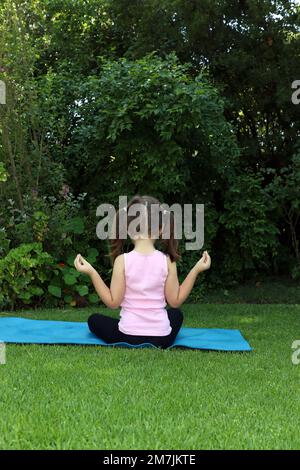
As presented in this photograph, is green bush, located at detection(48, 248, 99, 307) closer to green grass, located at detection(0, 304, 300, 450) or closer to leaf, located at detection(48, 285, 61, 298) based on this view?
leaf, located at detection(48, 285, 61, 298)

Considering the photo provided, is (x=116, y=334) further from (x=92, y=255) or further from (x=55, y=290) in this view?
(x=92, y=255)

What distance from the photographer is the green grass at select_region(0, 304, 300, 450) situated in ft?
7.43

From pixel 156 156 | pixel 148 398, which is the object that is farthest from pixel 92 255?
pixel 148 398

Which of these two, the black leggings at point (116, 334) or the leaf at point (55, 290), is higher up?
the leaf at point (55, 290)

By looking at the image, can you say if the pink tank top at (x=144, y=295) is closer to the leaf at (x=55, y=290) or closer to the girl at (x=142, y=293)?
the girl at (x=142, y=293)

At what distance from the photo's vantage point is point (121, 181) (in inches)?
294

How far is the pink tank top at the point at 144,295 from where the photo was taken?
4281 millimetres

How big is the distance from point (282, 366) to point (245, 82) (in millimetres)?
5860

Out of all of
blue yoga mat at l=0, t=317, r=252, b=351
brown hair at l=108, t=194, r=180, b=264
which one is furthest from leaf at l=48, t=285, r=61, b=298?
brown hair at l=108, t=194, r=180, b=264

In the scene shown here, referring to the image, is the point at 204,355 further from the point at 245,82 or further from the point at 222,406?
the point at 245,82

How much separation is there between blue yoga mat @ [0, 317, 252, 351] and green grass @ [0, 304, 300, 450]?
5.4 inches

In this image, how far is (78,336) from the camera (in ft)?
14.7

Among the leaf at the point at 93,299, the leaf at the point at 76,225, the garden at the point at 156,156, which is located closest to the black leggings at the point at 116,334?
the garden at the point at 156,156

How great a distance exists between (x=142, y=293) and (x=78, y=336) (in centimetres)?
60
